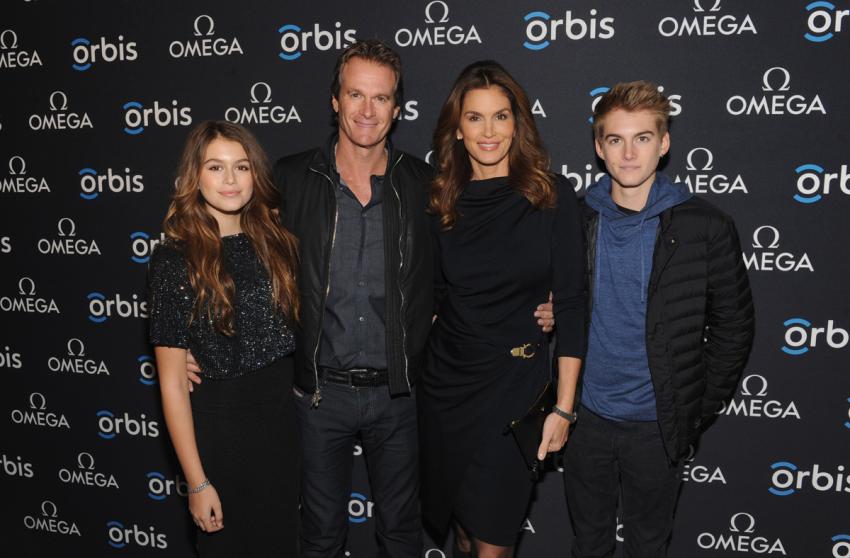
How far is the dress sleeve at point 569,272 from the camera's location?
2068 mm

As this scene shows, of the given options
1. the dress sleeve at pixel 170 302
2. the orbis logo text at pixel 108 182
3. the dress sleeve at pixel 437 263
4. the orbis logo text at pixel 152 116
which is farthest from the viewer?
the orbis logo text at pixel 108 182

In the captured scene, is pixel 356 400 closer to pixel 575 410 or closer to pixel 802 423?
pixel 575 410

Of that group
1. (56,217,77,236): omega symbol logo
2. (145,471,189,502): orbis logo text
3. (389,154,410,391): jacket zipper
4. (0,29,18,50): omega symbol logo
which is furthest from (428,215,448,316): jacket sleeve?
(0,29,18,50): omega symbol logo

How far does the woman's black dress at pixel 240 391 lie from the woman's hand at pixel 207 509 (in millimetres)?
42

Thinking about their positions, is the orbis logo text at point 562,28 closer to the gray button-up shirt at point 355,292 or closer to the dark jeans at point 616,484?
the gray button-up shirt at point 355,292

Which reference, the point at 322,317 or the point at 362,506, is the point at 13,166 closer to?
the point at 322,317

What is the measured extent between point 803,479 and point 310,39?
2940 millimetres

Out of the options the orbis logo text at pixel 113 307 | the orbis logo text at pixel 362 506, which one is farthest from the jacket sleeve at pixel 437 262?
the orbis logo text at pixel 113 307

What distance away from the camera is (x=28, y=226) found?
3.14 m

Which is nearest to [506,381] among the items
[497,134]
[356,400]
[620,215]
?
[356,400]

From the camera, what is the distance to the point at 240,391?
1919 millimetres

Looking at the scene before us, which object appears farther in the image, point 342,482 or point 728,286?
point 342,482

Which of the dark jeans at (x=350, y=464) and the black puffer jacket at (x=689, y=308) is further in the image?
the dark jeans at (x=350, y=464)

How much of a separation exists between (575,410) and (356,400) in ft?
2.57
